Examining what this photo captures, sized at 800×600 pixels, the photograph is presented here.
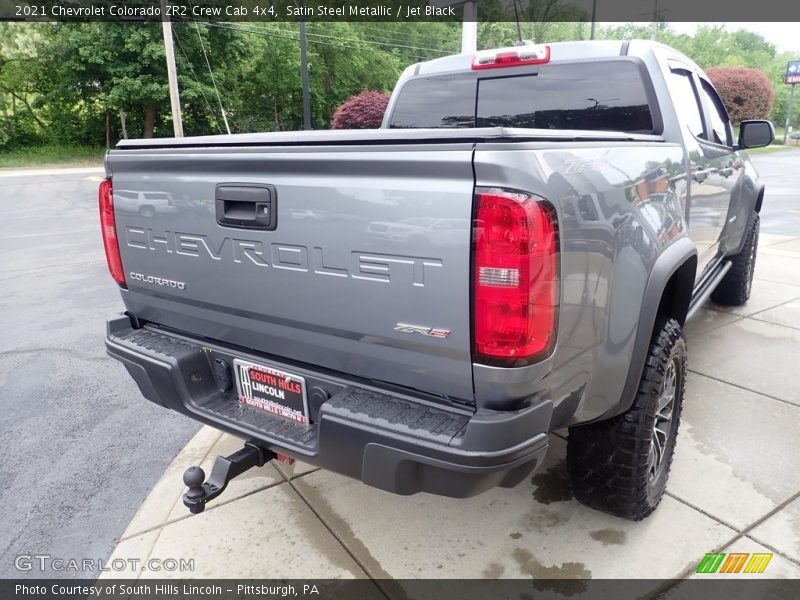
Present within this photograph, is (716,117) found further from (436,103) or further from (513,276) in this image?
(513,276)

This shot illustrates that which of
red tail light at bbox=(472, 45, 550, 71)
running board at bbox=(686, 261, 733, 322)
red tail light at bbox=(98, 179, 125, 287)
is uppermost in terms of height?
red tail light at bbox=(472, 45, 550, 71)

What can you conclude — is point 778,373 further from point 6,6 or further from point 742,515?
point 6,6

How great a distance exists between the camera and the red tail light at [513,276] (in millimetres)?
1569

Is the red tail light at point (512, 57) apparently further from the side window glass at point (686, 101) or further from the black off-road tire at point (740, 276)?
the black off-road tire at point (740, 276)

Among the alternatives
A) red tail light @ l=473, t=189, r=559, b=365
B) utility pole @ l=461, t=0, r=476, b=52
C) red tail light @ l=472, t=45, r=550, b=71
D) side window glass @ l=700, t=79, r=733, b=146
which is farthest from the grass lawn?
red tail light @ l=473, t=189, r=559, b=365

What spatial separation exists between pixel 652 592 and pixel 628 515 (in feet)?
1.15

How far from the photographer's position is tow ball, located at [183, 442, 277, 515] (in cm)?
206

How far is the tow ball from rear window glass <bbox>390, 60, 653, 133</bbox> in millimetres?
2264

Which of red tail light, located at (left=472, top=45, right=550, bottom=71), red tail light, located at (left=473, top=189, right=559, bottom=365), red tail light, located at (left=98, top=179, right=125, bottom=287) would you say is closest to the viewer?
red tail light, located at (left=473, top=189, right=559, bottom=365)

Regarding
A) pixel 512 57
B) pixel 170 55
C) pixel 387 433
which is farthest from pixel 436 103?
pixel 170 55

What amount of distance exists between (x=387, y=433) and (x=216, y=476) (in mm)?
768

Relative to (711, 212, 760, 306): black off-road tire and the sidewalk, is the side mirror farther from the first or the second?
the sidewalk

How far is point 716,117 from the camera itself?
411 centimetres

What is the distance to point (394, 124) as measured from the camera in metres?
3.85
